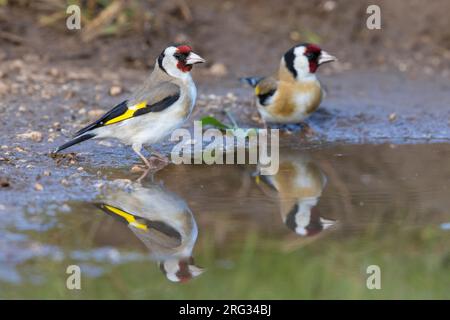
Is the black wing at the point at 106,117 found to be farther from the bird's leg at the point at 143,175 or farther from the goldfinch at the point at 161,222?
the goldfinch at the point at 161,222

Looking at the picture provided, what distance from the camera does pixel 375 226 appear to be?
182 inches

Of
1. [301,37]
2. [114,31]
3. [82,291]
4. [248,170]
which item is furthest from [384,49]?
[82,291]

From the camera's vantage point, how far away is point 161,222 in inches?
183

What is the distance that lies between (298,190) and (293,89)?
1.78 metres

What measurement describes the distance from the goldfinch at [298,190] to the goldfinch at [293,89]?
49 centimetres

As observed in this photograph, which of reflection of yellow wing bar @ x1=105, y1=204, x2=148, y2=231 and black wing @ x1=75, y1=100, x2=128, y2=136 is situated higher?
black wing @ x1=75, y1=100, x2=128, y2=136

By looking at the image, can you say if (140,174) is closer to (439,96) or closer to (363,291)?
(363,291)

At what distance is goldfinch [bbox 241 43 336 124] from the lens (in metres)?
6.89

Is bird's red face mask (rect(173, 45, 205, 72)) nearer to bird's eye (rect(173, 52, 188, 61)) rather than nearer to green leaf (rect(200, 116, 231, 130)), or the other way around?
bird's eye (rect(173, 52, 188, 61))

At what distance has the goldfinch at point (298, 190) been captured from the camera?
465 centimetres

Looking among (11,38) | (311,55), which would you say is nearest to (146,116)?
(311,55)

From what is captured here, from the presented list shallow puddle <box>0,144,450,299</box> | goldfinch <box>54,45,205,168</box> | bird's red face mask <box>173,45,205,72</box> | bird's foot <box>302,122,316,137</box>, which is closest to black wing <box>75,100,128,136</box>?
goldfinch <box>54,45,205,168</box>

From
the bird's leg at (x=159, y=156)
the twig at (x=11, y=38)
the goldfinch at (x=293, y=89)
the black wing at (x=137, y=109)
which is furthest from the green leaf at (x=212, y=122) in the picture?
the twig at (x=11, y=38)

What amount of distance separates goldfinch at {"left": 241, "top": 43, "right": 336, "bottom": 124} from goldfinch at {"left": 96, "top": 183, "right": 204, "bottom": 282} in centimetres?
183
